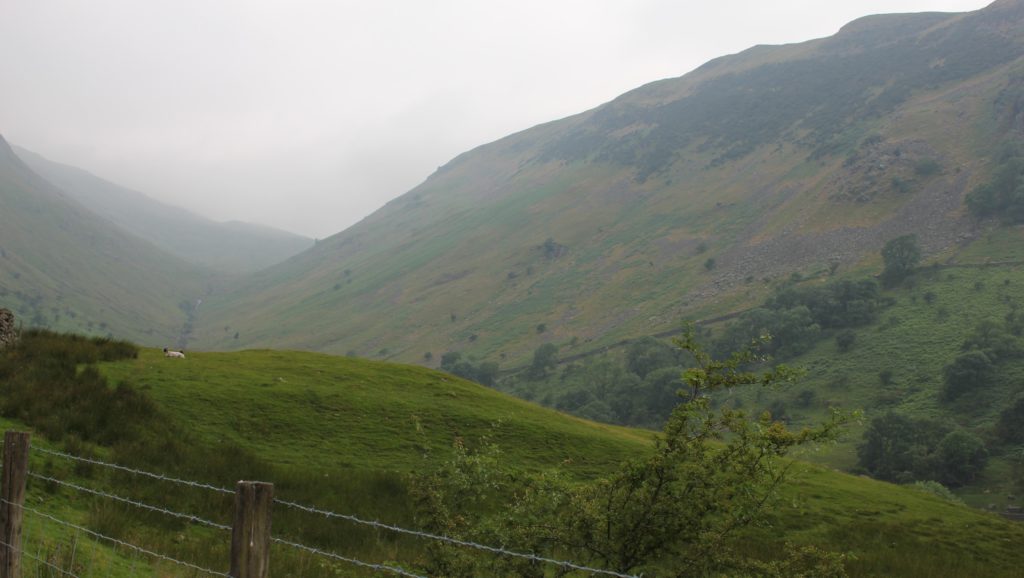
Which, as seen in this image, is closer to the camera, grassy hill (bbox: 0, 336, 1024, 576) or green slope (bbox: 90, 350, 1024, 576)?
grassy hill (bbox: 0, 336, 1024, 576)

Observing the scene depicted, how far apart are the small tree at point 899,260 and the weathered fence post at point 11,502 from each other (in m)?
143

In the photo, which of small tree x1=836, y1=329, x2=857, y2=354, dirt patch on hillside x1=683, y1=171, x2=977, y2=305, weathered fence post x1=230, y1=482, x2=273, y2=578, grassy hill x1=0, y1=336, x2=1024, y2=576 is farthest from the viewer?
dirt patch on hillside x1=683, y1=171, x2=977, y2=305

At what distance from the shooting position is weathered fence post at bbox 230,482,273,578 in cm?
567

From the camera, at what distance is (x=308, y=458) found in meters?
20.8

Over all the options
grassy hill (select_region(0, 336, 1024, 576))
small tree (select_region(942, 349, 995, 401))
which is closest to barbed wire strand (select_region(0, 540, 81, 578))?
grassy hill (select_region(0, 336, 1024, 576))

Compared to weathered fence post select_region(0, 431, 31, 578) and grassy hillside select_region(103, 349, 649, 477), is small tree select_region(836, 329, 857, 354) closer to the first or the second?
grassy hillside select_region(103, 349, 649, 477)

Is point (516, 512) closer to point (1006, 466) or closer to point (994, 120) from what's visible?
point (1006, 466)

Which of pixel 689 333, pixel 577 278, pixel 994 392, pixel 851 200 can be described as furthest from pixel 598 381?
pixel 689 333

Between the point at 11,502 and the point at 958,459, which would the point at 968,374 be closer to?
the point at 958,459

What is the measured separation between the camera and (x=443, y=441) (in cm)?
2491

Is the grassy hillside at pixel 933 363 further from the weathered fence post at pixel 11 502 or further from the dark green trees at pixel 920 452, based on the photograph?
the weathered fence post at pixel 11 502

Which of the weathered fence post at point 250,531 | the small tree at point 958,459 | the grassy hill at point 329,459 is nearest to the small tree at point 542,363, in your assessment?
the small tree at point 958,459

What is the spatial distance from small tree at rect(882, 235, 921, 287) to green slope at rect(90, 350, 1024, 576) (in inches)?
4332

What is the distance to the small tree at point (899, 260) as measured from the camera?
125688 millimetres
